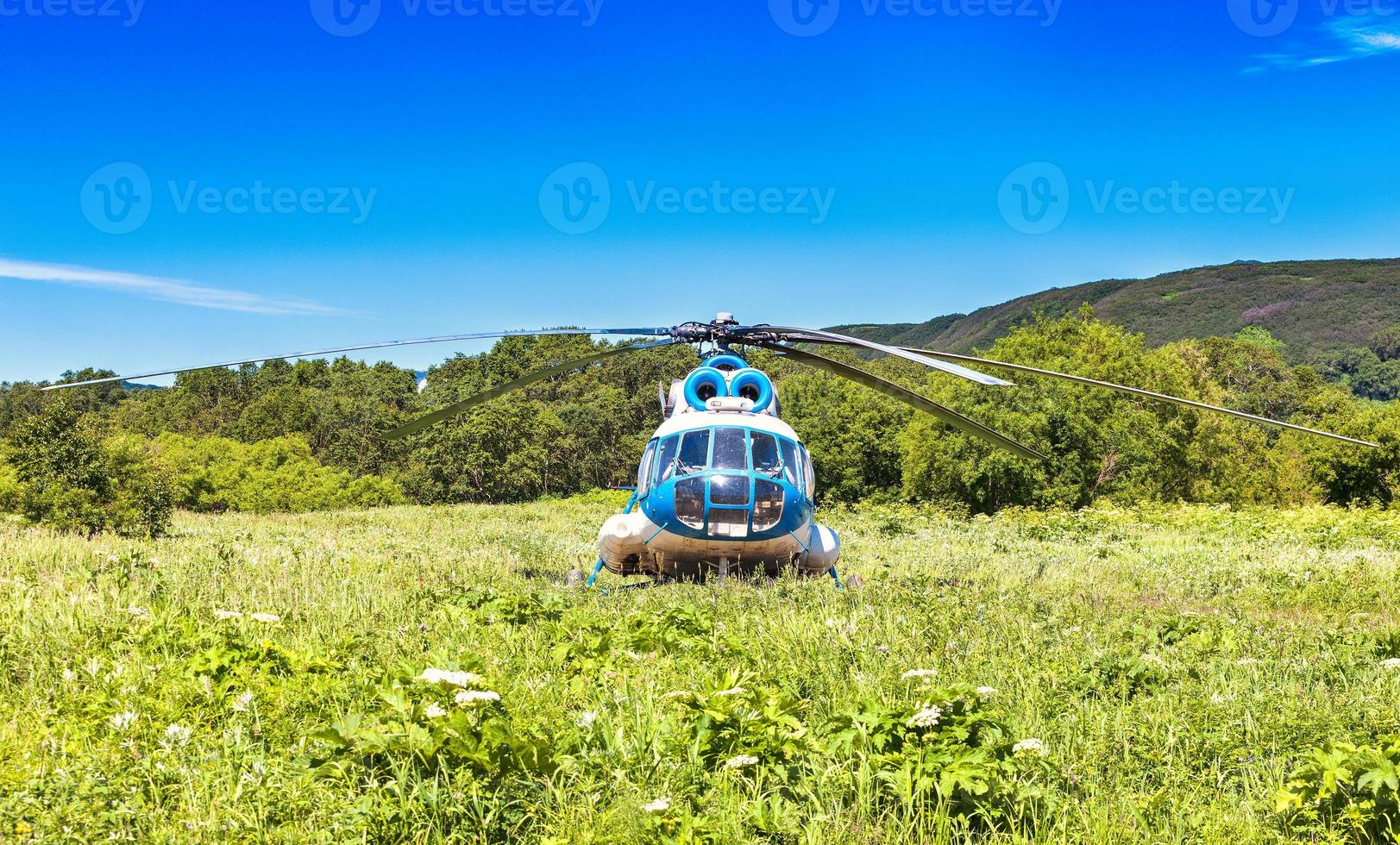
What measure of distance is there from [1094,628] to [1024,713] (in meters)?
3.45

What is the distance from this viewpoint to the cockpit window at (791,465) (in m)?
10.0

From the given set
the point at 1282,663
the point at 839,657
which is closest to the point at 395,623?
the point at 839,657

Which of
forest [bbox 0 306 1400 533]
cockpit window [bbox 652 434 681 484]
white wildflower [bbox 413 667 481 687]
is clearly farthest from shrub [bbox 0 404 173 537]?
white wildflower [bbox 413 667 481 687]

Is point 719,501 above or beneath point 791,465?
beneath

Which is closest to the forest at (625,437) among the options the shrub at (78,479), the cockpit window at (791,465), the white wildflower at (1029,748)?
the shrub at (78,479)

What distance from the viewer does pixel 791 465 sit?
33.2 ft

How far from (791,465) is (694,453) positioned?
3.83 feet

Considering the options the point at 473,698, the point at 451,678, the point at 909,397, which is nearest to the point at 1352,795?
the point at 473,698

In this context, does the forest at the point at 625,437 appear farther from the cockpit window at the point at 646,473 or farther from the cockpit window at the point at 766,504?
the cockpit window at the point at 766,504

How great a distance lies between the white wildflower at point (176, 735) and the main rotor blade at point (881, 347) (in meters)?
5.49

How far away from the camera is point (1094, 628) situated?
7945mm

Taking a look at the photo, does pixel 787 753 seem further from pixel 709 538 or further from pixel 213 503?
pixel 213 503

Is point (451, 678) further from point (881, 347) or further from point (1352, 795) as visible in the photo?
point (881, 347)

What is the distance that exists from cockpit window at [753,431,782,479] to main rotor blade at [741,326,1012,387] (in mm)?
1240
